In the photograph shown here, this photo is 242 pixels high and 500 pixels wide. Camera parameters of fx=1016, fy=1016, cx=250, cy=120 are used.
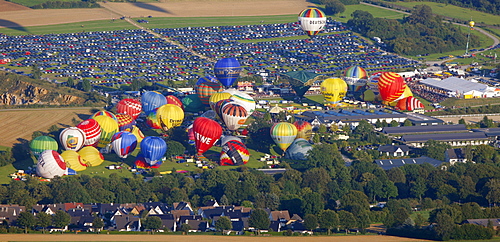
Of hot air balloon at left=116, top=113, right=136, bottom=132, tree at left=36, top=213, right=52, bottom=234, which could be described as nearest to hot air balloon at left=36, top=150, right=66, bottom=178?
tree at left=36, top=213, right=52, bottom=234

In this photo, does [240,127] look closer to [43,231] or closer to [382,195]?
[382,195]

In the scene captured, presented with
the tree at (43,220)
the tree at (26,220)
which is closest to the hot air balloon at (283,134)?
the tree at (43,220)

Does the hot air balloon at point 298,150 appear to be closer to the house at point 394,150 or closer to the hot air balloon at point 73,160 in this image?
the house at point 394,150

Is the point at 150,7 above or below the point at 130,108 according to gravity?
below

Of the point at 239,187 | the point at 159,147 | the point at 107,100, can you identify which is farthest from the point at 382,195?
the point at 107,100

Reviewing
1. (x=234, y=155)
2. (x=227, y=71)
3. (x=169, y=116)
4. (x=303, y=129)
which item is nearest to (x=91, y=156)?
(x=169, y=116)

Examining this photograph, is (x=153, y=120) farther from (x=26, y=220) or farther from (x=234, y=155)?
(x=26, y=220)
